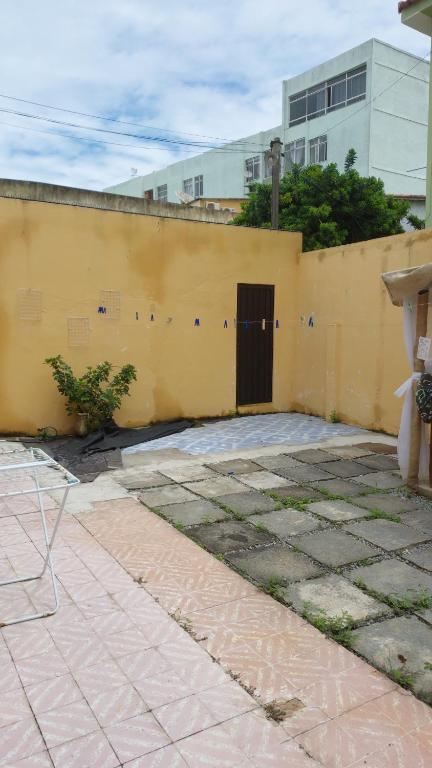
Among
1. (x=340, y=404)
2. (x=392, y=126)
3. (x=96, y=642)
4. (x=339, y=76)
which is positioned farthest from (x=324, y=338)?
(x=339, y=76)

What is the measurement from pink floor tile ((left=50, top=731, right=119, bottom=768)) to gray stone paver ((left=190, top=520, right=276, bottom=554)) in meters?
1.71

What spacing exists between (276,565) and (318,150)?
22.3 metres

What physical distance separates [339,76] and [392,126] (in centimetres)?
299

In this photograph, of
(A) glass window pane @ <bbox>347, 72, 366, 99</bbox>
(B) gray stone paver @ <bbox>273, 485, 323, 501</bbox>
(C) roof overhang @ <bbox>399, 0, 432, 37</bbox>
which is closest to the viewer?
(B) gray stone paver @ <bbox>273, 485, 323, 501</bbox>

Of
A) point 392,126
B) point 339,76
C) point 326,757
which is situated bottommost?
point 326,757

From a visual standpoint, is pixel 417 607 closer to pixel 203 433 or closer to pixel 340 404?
pixel 203 433

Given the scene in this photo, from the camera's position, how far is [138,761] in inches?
74.9

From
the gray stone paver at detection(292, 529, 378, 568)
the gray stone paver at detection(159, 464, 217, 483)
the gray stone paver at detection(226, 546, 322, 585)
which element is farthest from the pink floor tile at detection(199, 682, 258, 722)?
the gray stone paver at detection(159, 464, 217, 483)

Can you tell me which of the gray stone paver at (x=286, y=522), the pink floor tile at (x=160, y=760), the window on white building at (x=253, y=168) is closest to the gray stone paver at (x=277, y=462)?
the gray stone paver at (x=286, y=522)

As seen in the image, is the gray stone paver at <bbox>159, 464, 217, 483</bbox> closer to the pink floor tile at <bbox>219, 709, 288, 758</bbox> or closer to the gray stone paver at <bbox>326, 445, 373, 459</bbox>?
the gray stone paver at <bbox>326, 445, 373, 459</bbox>

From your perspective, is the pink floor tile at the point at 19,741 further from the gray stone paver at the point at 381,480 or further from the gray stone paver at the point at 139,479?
the gray stone paver at the point at 381,480

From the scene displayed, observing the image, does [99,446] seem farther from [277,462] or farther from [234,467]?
[277,462]

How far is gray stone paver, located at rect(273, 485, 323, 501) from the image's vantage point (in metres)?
4.76

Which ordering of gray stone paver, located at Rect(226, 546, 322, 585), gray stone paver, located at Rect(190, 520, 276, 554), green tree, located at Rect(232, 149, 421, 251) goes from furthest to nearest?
green tree, located at Rect(232, 149, 421, 251), gray stone paver, located at Rect(190, 520, 276, 554), gray stone paver, located at Rect(226, 546, 322, 585)
